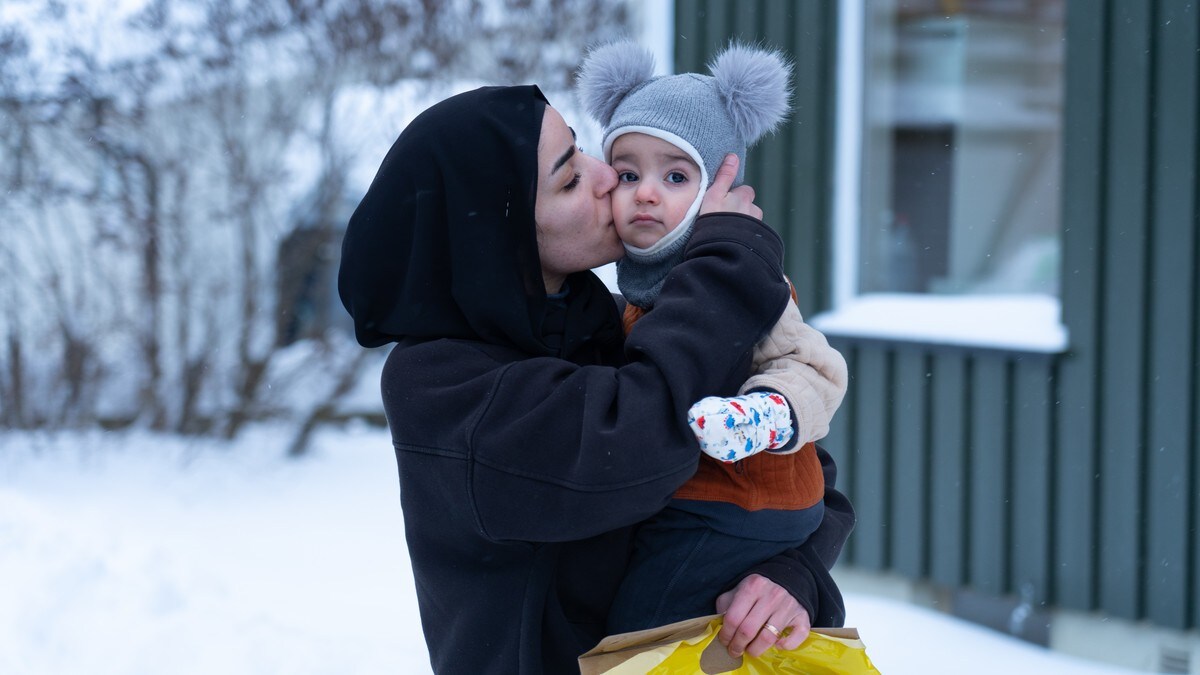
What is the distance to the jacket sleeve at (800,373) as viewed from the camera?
1720 millimetres

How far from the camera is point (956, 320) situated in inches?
194

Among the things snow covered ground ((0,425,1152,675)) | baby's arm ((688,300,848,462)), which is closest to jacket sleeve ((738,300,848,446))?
baby's arm ((688,300,848,462))

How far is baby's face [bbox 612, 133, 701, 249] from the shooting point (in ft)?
6.26

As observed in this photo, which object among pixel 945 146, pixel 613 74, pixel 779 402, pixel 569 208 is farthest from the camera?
pixel 945 146

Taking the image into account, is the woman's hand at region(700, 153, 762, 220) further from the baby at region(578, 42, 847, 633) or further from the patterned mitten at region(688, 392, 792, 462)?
the patterned mitten at region(688, 392, 792, 462)

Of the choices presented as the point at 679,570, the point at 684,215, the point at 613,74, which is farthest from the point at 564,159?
the point at 679,570

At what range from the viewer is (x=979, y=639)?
4707 mm

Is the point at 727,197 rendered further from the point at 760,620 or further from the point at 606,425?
the point at 760,620

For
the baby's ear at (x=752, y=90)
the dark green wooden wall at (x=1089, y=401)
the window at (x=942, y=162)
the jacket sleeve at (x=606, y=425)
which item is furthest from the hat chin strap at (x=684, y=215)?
the window at (x=942, y=162)

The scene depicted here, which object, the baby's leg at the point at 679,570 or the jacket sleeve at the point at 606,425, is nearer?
the jacket sleeve at the point at 606,425

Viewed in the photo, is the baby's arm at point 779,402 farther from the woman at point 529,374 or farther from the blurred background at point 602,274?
the blurred background at point 602,274

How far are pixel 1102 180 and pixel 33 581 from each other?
4.52 m

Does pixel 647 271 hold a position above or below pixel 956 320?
above

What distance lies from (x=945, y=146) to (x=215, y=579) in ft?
12.9
